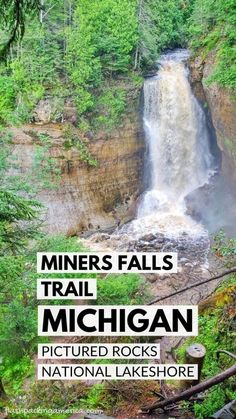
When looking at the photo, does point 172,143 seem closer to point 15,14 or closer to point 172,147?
point 172,147

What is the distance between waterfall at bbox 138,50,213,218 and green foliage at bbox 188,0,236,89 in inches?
56.6

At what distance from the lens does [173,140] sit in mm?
16312

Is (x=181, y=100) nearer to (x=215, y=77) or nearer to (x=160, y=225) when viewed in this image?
(x=215, y=77)

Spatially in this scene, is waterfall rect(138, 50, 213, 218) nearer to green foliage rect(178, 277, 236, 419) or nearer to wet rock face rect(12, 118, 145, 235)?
wet rock face rect(12, 118, 145, 235)

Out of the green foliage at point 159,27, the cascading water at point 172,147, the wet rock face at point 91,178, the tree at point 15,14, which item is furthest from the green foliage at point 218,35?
the tree at point 15,14

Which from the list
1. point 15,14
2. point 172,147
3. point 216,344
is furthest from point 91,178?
point 15,14

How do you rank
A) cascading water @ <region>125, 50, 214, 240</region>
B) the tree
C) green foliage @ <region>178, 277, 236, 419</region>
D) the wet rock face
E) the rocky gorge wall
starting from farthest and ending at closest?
cascading water @ <region>125, 50, 214, 240</region> → the wet rock face → the rocky gorge wall → green foliage @ <region>178, 277, 236, 419</region> → the tree

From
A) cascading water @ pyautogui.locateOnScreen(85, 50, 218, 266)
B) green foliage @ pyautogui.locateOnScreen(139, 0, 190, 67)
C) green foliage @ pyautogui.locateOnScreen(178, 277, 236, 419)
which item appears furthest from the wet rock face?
green foliage @ pyautogui.locateOnScreen(178, 277, 236, 419)

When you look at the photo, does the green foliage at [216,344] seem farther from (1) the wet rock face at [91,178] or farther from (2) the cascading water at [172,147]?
(2) the cascading water at [172,147]

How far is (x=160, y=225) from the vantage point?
1467 centimetres

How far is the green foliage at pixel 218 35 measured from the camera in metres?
12.2

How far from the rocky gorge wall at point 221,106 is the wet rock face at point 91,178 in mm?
2798

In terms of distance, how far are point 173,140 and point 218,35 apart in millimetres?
4067

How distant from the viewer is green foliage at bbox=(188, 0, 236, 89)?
12219 mm
